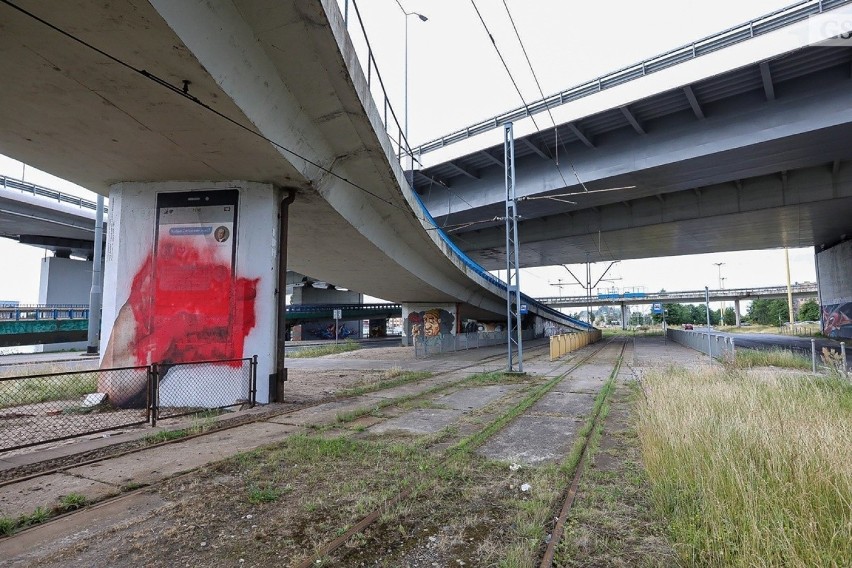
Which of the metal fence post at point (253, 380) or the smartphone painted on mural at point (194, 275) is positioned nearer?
the metal fence post at point (253, 380)

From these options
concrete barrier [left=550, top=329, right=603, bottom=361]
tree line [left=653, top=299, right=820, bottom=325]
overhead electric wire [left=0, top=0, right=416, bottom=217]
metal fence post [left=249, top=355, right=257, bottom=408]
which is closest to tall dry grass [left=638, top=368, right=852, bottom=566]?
overhead electric wire [left=0, top=0, right=416, bottom=217]

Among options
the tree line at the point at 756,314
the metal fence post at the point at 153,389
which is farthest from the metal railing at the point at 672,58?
the tree line at the point at 756,314

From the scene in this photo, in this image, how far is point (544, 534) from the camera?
400 cm

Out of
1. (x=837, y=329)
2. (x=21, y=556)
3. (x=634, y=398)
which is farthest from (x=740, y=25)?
(x=837, y=329)

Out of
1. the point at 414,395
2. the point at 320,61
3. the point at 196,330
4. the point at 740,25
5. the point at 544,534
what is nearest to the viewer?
the point at 544,534

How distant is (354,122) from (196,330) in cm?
621

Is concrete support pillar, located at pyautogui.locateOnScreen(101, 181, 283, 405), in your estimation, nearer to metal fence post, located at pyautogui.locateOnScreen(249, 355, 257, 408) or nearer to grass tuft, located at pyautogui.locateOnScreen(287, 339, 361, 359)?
metal fence post, located at pyautogui.locateOnScreen(249, 355, 257, 408)

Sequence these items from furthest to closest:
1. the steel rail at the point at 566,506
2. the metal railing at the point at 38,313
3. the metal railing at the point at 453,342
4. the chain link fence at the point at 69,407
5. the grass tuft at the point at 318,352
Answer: the metal railing at the point at 38,313 → the grass tuft at the point at 318,352 → the metal railing at the point at 453,342 → the chain link fence at the point at 69,407 → the steel rail at the point at 566,506

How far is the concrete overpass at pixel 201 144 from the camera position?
19.1 feet

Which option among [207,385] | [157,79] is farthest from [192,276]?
[157,79]

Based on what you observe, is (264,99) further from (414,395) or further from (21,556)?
(414,395)

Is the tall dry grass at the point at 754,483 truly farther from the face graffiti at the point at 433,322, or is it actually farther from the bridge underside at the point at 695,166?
the face graffiti at the point at 433,322

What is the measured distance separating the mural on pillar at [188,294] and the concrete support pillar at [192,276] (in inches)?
0.9

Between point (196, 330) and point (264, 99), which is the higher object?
point (264, 99)
